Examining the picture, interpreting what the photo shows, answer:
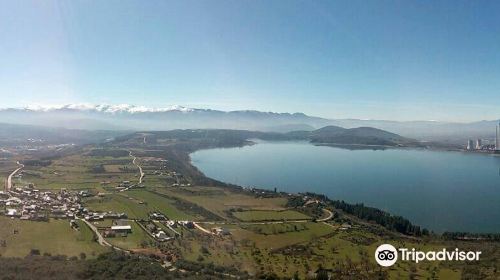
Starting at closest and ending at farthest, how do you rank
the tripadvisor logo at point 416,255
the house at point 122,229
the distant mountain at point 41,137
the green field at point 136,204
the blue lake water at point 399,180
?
the tripadvisor logo at point 416,255, the house at point 122,229, the green field at point 136,204, the blue lake water at point 399,180, the distant mountain at point 41,137

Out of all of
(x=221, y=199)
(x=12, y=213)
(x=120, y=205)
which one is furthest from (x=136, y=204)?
(x=12, y=213)

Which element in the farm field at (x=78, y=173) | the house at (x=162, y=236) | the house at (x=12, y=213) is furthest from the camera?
the farm field at (x=78, y=173)

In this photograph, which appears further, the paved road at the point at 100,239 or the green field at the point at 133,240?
the green field at the point at 133,240

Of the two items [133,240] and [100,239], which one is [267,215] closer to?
[133,240]

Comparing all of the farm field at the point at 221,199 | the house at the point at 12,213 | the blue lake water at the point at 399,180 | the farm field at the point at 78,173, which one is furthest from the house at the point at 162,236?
the blue lake water at the point at 399,180

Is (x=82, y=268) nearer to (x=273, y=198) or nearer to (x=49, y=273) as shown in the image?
(x=49, y=273)

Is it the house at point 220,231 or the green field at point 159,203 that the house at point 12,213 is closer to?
the green field at point 159,203
